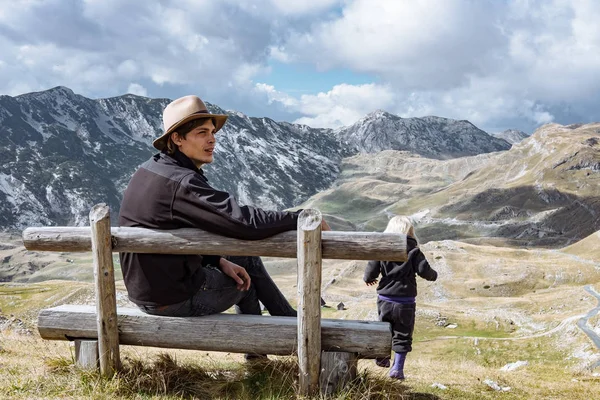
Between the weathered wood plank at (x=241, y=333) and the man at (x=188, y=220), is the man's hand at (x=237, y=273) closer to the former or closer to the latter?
the man at (x=188, y=220)

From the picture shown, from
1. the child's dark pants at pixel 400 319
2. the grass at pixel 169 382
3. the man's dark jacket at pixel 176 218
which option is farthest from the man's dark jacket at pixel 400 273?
the man's dark jacket at pixel 176 218

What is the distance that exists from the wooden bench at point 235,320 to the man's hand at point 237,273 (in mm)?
504

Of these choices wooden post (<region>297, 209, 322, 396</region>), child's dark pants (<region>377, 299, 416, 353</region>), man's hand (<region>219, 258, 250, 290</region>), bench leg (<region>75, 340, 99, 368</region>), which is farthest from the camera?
child's dark pants (<region>377, 299, 416, 353</region>)

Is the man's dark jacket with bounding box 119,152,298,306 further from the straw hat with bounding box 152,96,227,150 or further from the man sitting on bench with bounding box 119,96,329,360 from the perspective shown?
the straw hat with bounding box 152,96,227,150

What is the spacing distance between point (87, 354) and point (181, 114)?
14.0ft

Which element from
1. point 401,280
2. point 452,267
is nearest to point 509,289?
point 452,267

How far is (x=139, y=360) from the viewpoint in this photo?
8109 millimetres

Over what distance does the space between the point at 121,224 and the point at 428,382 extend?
23.7 feet

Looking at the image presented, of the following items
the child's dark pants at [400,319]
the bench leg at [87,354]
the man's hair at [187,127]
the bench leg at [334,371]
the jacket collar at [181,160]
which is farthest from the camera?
the child's dark pants at [400,319]

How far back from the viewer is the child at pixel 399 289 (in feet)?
35.8

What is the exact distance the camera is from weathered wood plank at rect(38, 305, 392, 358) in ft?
23.8

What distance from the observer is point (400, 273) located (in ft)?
36.2

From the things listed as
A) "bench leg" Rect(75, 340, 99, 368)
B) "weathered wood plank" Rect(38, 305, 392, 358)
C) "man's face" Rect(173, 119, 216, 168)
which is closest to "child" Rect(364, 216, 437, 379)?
"weathered wood plank" Rect(38, 305, 392, 358)

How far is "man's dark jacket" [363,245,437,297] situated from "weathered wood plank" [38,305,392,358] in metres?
3.47
